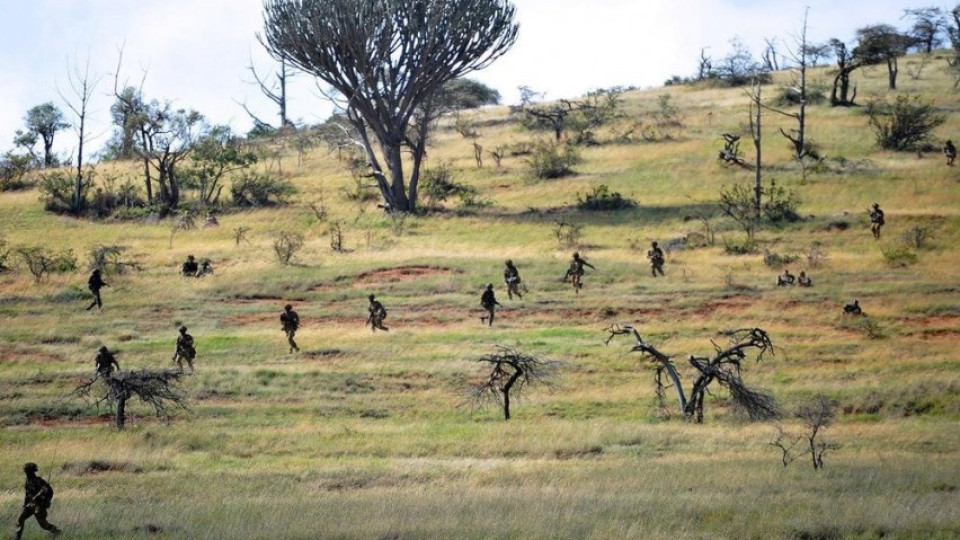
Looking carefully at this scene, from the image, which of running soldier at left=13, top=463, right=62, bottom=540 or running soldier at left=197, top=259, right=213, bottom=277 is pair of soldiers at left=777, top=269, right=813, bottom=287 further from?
running soldier at left=13, top=463, right=62, bottom=540

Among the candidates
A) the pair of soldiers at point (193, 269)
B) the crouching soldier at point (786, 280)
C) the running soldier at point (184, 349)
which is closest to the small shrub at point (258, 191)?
the pair of soldiers at point (193, 269)

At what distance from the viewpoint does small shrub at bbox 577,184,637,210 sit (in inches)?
2057

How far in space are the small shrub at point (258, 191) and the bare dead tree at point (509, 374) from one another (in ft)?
113

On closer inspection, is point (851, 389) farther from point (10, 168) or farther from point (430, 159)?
point (10, 168)

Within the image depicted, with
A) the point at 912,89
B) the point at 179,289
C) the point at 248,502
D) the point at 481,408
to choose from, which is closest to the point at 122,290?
the point at 179,289

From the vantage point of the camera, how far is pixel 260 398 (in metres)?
25.0

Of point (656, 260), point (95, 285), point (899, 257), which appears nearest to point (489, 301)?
point (656, 260)

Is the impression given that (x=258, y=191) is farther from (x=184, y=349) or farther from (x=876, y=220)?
(x=184, y=349)

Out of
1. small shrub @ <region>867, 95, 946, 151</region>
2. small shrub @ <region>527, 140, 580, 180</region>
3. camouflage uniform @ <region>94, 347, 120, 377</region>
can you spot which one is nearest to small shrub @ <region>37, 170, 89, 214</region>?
small shrub @ <region>527, 140, 580, 180</region>

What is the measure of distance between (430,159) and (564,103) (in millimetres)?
12705

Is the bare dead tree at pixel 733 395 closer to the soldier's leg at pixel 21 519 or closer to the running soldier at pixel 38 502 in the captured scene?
the running soldier at pixel 38 502

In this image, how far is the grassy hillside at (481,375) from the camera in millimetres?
14758

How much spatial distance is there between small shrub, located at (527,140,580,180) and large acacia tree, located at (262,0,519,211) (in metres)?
6.27

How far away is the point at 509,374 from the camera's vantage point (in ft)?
80.0
